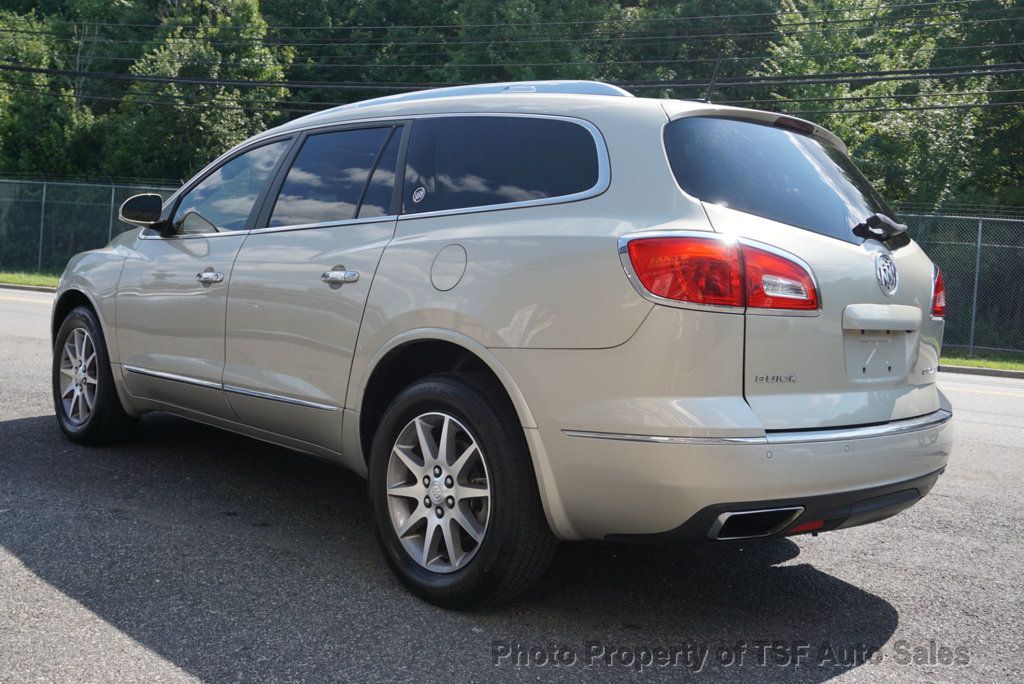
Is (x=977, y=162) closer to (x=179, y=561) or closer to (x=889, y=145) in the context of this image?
(x=889, y=145)

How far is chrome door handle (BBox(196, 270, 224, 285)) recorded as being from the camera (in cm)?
504

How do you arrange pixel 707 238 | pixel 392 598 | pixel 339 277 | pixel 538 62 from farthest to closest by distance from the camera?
pixel 538 62 → pixel 339 277 → pixel 392 598 → pixel 707 238

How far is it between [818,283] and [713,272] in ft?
1.28

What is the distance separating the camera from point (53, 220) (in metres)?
27.5

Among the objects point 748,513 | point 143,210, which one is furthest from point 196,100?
point 748,513

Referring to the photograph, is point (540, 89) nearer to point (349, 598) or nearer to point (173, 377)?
point (349, 598)

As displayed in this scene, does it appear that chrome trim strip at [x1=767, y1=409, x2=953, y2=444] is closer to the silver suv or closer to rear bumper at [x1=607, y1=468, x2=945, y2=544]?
the silver suv

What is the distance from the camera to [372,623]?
3670mm

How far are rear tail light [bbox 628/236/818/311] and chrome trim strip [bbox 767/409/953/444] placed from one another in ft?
1.32

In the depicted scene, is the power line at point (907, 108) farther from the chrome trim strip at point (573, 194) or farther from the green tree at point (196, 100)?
the chrome trim strip at point (573, 194)

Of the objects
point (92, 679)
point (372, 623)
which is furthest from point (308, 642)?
point (92, 679)

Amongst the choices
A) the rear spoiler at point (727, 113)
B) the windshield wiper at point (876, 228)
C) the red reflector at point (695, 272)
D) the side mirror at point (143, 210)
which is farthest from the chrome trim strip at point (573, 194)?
the side mirror at point (143, 210)

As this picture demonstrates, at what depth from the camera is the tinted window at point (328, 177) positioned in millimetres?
4590

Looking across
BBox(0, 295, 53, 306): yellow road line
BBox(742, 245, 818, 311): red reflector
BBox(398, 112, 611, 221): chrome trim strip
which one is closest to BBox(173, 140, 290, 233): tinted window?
BBox(398, 112, 611, 221): chrome trim strip
